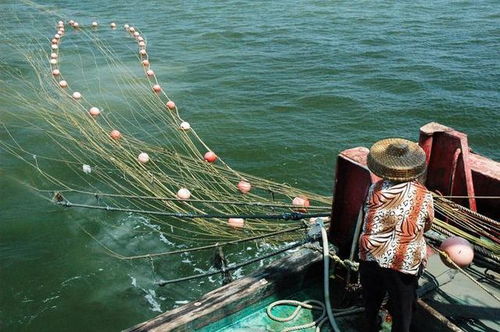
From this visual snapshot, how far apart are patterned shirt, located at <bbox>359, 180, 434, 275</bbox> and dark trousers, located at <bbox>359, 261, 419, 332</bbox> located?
0.08 m

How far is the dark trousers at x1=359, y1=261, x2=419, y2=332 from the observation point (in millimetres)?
3201

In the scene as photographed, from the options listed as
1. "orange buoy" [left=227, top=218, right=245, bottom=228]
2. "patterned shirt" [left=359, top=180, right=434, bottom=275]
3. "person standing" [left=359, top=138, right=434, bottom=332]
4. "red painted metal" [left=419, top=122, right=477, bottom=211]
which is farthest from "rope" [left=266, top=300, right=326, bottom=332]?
"orange buoy" [left=227, top=218, right=245, bottom=228]

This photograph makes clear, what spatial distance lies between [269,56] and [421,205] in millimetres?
14077

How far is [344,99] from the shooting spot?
43.7ft

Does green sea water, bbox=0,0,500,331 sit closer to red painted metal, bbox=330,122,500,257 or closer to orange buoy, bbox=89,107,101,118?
orange buoy, bbox=89,107,101,118

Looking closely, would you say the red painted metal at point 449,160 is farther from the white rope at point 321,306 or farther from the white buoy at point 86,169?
A: the white buoy at point 86,169

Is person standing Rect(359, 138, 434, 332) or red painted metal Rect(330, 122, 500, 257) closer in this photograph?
person standing Rect(359, 138, 434, 332)

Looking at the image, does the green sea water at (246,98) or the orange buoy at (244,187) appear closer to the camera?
the green sea water at (246,98)

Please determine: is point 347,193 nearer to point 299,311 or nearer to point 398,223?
point 299,311

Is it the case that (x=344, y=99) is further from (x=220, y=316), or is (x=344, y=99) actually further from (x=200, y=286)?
(x=220, y=316)

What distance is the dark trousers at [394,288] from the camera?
Answer: 10.5 ft

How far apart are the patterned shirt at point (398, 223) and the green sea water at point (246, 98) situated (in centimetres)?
457

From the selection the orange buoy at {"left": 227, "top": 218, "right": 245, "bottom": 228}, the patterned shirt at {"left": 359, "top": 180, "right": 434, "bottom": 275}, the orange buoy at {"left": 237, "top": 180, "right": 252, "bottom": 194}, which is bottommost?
the orange buoy at {"left": 227, "top": 218, "right": 245, "bottom": 228}

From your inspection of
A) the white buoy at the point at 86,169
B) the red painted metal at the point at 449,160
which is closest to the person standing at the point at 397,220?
Answer: the red painted metal at the point at 449,160
